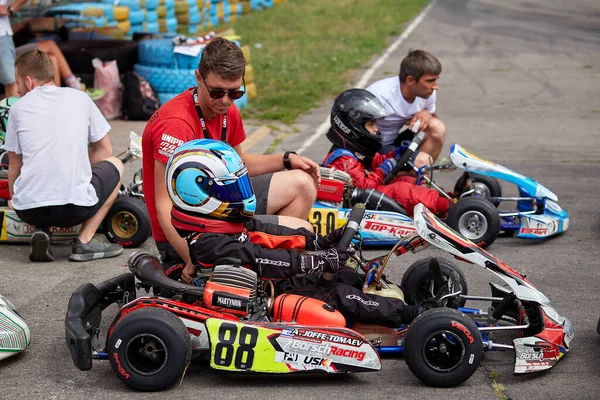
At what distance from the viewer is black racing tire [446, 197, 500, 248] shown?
6105 mm

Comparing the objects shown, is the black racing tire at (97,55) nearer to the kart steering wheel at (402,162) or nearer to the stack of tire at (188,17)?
the kart steering wheel at (402,162)

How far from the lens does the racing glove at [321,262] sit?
4.22 m

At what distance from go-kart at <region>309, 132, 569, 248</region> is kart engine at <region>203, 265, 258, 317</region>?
81.0 inches

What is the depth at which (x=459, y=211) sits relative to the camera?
6.16 metres

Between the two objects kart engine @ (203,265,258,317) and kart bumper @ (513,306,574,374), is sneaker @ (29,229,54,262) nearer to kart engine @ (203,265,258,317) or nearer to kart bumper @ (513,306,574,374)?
kart engine @ (203,265,258,317)

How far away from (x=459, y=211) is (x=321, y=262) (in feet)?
7.24

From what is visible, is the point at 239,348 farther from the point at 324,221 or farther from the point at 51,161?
the point at 51,161

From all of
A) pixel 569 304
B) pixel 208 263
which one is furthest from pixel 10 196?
pixel 569 304

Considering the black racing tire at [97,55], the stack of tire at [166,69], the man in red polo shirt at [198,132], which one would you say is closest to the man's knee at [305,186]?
the man in red polo shirt at [198,132]

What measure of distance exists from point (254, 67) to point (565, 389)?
10.3m

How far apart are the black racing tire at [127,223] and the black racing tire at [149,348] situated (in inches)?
92.7

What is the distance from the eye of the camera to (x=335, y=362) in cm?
404

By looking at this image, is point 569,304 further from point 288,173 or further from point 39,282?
point 39,282

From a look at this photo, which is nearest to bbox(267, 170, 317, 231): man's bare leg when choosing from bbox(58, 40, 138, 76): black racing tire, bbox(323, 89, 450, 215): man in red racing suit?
bbox(323, 89, 450, 215): man in red racing suit
